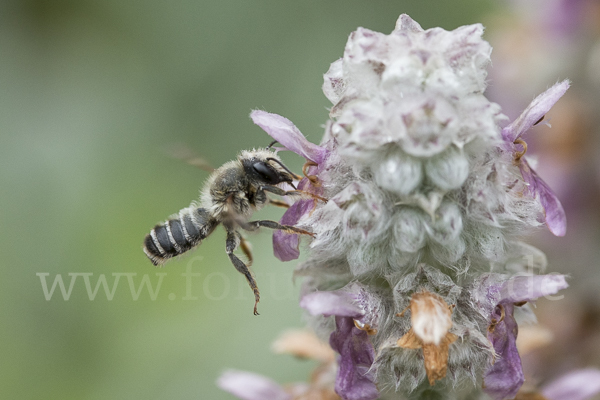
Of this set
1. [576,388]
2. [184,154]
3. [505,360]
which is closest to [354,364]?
[505,360]

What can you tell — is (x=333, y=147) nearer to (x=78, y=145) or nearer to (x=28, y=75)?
(x=78, y=145)

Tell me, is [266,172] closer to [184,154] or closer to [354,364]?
[184,154]

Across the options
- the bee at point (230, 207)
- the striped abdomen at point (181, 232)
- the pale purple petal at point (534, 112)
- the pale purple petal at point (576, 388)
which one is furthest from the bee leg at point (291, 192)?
the pale purple petal at point (576, 388)

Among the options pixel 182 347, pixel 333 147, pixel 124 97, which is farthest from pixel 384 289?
pixel 124 97

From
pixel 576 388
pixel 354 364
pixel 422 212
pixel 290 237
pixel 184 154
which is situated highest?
pixel 184 154

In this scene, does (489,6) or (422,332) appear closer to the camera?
(422,332)

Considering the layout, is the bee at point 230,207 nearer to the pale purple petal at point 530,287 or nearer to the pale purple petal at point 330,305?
the pale purple petal at point 330,305
